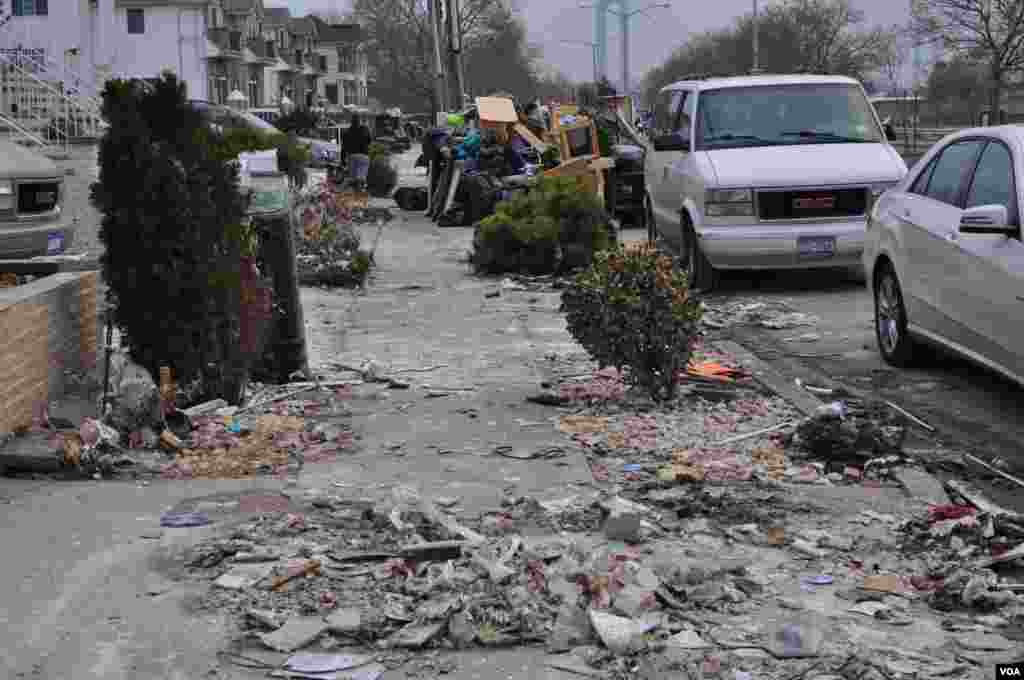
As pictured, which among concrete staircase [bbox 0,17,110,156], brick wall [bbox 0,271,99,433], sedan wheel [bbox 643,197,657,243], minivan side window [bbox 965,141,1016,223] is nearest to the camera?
brick wall [bbox 0,271,99,433]

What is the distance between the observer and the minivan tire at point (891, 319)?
34.2ft

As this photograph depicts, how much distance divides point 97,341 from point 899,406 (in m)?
4.67

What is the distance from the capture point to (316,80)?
14738 centimetres

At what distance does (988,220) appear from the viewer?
849 cm

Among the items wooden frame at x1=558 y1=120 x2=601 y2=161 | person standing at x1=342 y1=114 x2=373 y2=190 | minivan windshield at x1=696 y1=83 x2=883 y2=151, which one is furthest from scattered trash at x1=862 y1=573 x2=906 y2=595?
A: person standing at x1=342 y1=114 x2=373 y2=190

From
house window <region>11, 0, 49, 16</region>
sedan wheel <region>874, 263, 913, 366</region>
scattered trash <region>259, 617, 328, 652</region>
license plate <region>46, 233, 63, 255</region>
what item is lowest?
scattered trash <region>259, 617, 328, 652</region>

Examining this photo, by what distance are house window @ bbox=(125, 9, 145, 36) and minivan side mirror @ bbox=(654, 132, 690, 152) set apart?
60.4m

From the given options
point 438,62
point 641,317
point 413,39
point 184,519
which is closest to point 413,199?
point 438,62

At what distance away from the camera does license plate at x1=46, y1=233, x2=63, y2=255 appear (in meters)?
12.9

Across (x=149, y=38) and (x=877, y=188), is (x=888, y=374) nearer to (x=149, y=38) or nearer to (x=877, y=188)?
Result: (x=877, y=188)

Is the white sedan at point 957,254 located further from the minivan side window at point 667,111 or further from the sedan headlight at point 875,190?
the minivan side window at point 667,111

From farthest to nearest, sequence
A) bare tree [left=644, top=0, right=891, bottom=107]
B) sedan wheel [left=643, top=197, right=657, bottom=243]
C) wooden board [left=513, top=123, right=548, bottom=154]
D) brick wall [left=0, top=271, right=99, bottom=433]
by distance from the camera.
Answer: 1. bare tree [left=644, top=0, right=891, bottom=107]
2. wooden board [left=513, top=123, right=548, bottom=154]
3. sedan wheel [left=643, top=197, right=657, bottom=243]
4. brick wall [left=0, top=271, right=99, bottom=433]

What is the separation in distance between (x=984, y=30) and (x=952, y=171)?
44063mm

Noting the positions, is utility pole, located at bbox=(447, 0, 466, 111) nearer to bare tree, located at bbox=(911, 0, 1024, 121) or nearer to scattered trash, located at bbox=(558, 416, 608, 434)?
bare tree, located at bbox=(911, 0, 1024, 121)
